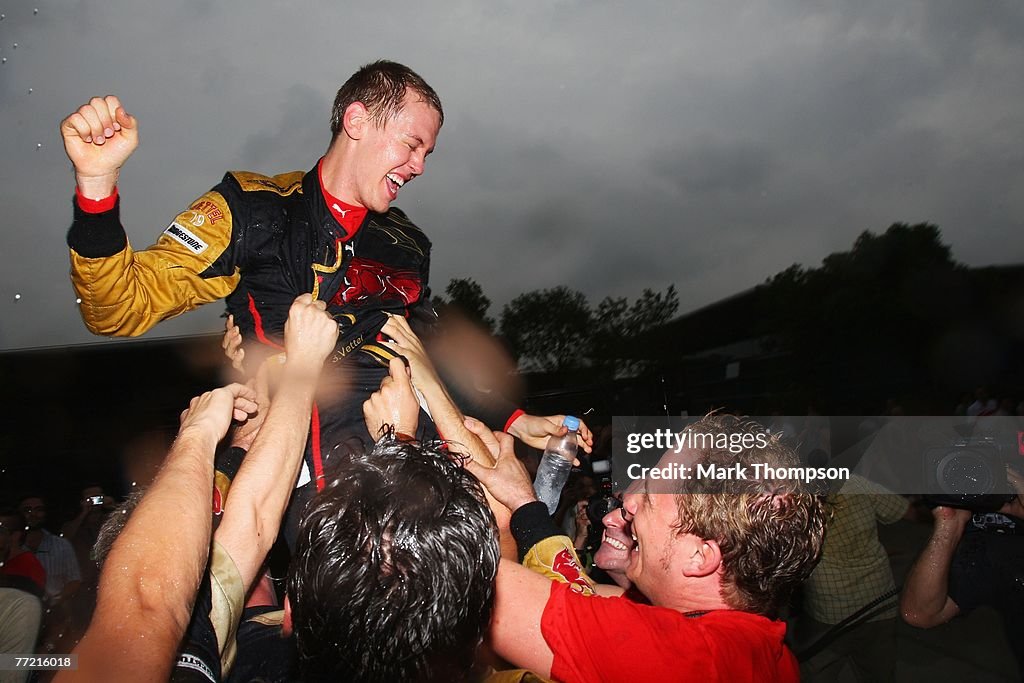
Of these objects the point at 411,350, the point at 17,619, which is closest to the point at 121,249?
the point at 411,350

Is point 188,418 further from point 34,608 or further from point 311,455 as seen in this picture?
point 34,608

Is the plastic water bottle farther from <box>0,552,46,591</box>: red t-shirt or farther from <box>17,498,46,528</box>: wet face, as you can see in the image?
<box>17,498,46,528</box>: wet face

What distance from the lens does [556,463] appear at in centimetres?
210

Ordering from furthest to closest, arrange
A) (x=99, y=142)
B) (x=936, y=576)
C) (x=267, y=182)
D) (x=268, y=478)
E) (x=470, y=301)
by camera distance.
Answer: (x=470, y=301) → (x=936, y=576) → (x=267, y=182) → (x=99, y=142) → (x=268, y=478)

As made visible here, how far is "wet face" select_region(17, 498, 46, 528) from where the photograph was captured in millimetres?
5039

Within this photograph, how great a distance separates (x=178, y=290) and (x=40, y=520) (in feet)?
15.2

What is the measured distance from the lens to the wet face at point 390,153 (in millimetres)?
2049

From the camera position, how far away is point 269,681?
1281 millimetres

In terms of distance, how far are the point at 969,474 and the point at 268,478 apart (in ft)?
7.20

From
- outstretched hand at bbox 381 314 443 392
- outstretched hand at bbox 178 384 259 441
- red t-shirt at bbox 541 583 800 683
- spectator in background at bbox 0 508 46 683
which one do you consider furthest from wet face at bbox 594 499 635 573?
spectator in background at bbox 0 508 46 683

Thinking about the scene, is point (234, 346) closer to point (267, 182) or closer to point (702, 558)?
point (267, 182)

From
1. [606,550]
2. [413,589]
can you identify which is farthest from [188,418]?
[606,550]

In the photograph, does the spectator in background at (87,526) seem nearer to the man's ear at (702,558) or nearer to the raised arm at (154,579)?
the raised arm at (154,579)

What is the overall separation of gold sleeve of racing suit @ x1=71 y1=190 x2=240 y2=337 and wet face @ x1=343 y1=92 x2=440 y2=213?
0.42 m
